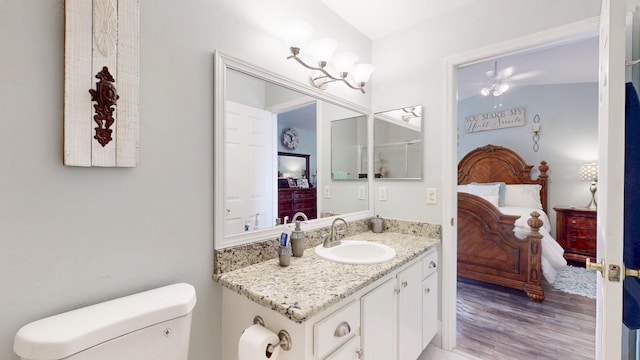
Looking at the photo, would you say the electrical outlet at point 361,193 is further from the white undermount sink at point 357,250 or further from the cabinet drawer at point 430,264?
the cabinet drawer at point 430,264

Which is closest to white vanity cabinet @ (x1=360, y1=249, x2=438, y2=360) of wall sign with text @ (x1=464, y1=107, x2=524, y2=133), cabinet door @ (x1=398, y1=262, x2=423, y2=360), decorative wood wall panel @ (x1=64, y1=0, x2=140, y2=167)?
cabinet door @ (x1=398, y1=262, x2=423, y2=360)

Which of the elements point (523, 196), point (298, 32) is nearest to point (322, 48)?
point (298, 32)

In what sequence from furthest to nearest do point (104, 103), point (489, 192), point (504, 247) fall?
point (489, 192) → point (504, 247) → point (104, 103)

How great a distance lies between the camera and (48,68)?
0.81 metres

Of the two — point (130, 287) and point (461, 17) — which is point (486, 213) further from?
point (130, 287)

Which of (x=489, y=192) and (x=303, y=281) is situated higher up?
(x=489, y=192)

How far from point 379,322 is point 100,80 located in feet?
4.89

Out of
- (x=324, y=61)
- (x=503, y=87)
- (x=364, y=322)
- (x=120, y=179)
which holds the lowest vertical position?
(x=364, y=322)

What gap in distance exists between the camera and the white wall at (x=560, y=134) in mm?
3852

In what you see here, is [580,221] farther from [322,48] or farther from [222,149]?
[222,149]

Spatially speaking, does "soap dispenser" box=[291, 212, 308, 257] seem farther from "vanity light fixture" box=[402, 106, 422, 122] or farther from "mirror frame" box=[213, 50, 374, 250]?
"vanity light fixture" box=[402, 106, 422, 122]

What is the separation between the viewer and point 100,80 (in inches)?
34.5

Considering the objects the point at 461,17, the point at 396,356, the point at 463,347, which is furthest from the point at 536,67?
the point at 396,356

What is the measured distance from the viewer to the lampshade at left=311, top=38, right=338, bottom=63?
1583 mm
